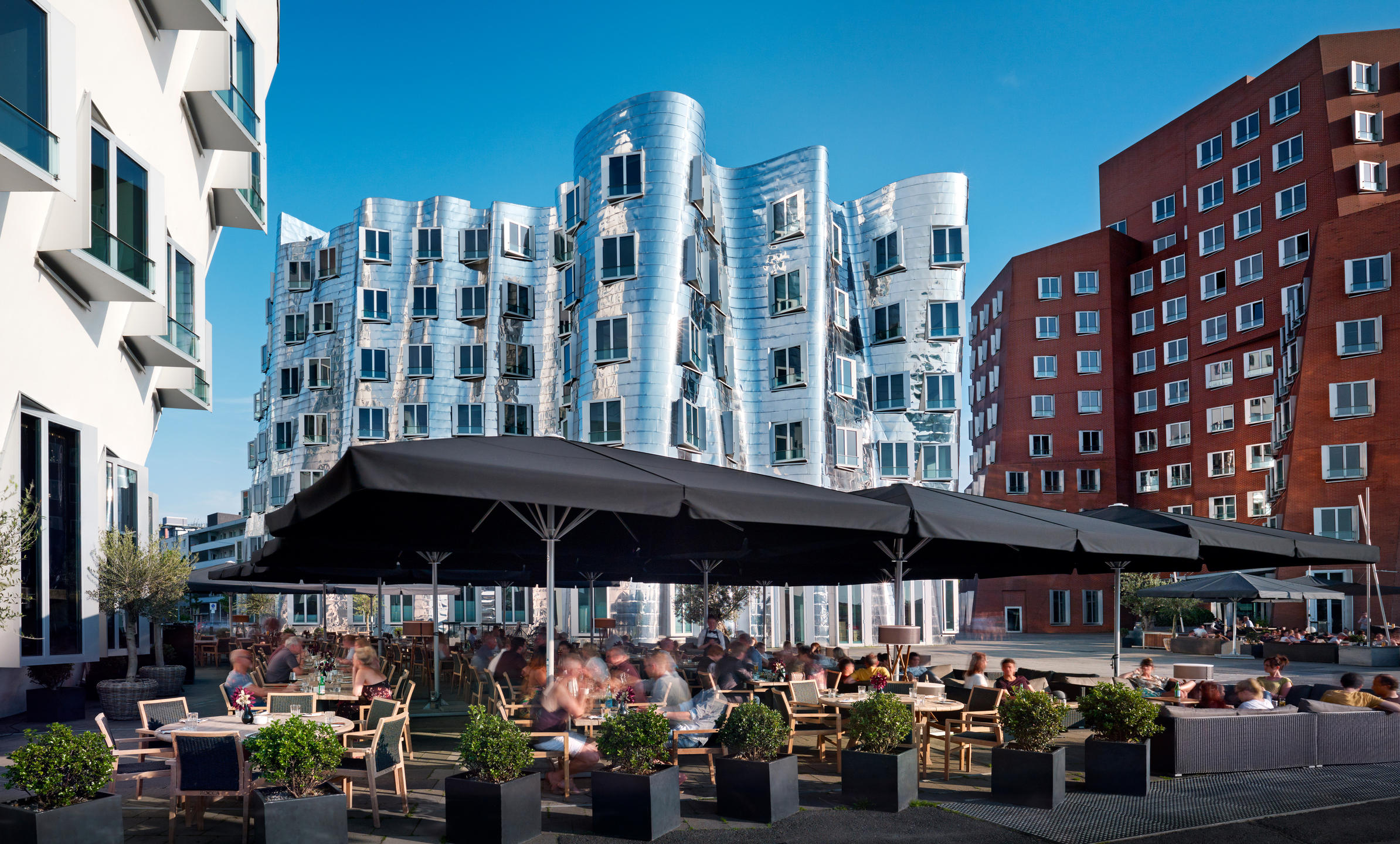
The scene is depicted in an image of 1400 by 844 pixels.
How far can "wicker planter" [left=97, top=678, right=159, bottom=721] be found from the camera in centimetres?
1606

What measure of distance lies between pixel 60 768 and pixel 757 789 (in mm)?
4697

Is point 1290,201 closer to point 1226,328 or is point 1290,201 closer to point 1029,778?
point 1226,328

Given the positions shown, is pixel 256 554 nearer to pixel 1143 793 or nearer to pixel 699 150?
pixel 1143 793

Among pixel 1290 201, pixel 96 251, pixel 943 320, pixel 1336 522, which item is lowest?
pixel 1336 522

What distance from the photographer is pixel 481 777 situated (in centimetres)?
719

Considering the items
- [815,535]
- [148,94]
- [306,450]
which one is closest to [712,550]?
[815,535]

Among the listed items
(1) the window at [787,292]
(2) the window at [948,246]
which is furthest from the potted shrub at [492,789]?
(2) the window at [948,246]

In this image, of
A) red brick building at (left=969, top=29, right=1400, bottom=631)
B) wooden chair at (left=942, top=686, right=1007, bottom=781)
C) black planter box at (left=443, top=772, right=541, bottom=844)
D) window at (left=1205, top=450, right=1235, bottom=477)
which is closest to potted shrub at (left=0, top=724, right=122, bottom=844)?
black planter box at (left=443, top=772, right=541, bottom=844)

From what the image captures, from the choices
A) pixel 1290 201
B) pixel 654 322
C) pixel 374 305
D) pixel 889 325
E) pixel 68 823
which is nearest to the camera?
pixel 68 823

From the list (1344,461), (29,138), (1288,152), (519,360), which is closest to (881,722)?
(29,138)

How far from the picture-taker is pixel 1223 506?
5225 centimetres

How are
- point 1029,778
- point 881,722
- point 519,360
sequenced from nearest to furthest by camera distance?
point 881,722 < point 1029,778 < point 519,360

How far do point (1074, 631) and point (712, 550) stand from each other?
153ft

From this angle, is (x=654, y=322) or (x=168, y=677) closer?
(x=168, y=677)
